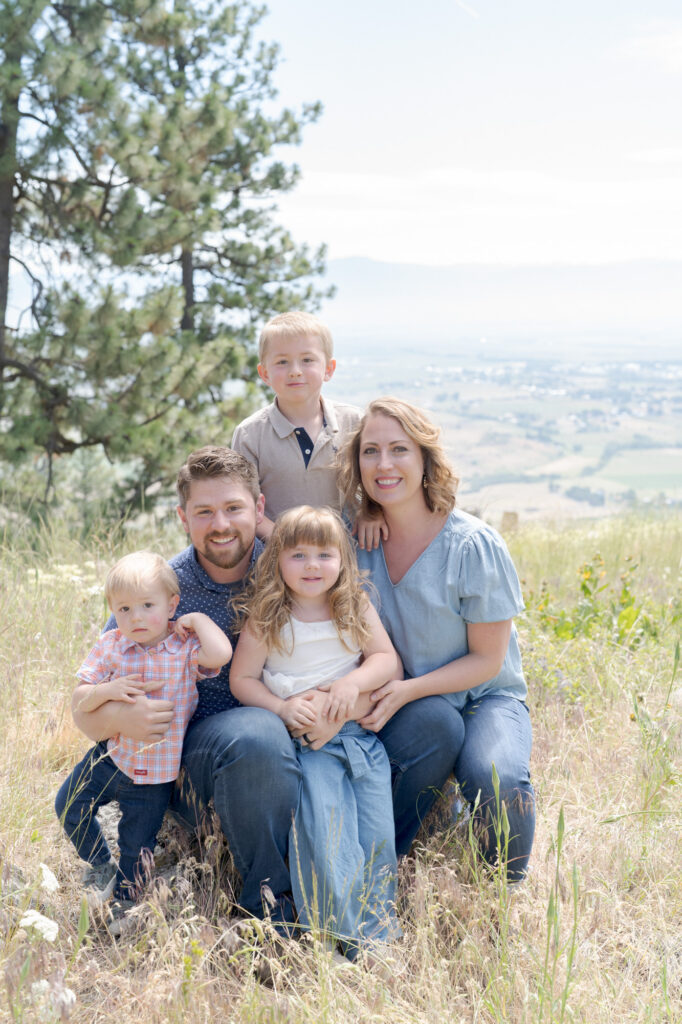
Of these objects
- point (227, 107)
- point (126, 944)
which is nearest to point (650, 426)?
point (227, 107)

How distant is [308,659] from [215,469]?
68cm

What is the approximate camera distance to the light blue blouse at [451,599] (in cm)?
281

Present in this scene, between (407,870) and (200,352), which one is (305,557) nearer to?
(407,870)

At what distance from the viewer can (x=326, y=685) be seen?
8.75 ft

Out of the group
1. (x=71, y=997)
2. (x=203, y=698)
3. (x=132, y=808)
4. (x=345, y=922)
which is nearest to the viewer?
(x=71, y=997)

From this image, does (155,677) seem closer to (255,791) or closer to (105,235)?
(255,791)

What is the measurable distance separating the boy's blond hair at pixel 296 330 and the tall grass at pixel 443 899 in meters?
1.60

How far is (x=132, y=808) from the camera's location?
2572 millimetres

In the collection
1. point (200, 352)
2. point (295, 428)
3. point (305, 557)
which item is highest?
point (200, 352)

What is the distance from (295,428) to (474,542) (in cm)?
Result: 104

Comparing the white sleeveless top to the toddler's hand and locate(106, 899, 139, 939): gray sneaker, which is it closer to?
the toddler's hand

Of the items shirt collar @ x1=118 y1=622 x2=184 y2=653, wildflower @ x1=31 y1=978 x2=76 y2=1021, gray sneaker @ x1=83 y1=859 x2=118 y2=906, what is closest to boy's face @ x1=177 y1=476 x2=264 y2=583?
shirt collar @ x1=118 y1=622 x2=184 y2=653

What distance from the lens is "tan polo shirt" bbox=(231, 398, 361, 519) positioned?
355 centimetres

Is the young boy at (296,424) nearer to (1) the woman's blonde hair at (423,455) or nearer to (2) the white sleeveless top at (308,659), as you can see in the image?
(1) the woman's blonde hair at (423,455)
